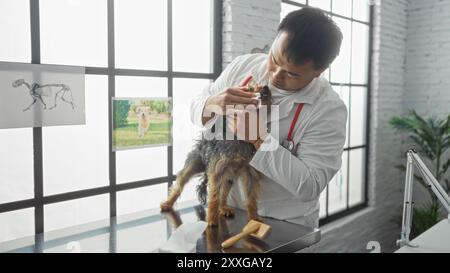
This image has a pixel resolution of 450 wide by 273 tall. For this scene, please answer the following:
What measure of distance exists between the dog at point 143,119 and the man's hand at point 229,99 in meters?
0.77

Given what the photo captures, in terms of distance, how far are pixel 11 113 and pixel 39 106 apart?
117mm

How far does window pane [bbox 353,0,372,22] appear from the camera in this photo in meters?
3.77

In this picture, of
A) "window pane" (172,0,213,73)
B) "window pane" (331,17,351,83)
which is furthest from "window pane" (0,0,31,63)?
"window pane" (331,17,351,83)

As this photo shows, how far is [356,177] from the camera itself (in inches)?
160

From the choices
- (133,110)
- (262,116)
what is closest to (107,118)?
(133,110)

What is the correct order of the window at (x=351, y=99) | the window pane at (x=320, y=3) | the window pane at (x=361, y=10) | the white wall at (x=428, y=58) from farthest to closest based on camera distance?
the white wall at (x=428, y=58) → the window pane at (x=361, y=10) → the window at (x=351, y=99) → the window pane at (x=320, y=3)

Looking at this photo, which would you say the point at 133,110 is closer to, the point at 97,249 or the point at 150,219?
the point at 150,219

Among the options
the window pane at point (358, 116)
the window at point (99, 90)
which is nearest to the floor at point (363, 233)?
the window pane at point (358, 116)

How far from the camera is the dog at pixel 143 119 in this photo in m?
2.00

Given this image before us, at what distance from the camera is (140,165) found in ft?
6.84

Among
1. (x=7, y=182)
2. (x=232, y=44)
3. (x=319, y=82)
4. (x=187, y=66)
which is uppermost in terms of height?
(x=232, y=44)

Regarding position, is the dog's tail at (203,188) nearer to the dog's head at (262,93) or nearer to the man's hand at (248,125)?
the man's hand at (248,125)

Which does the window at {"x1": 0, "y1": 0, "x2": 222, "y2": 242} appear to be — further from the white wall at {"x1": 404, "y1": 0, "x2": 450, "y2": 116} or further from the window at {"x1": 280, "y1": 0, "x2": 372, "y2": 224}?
the white wall at {"x1": 404, "y1": 0, "x2": 450, "y2": 116}

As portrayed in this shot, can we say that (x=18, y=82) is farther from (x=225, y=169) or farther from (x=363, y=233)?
(x=363, y=233)
